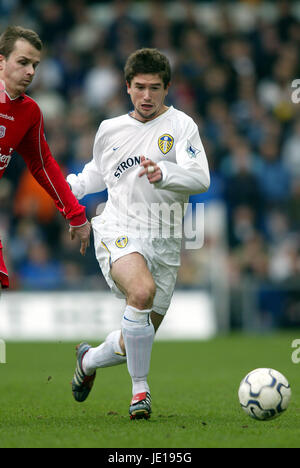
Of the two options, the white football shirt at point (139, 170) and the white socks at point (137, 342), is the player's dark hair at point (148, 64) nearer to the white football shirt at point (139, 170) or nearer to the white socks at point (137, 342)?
the white football shirt at point (139, 170)

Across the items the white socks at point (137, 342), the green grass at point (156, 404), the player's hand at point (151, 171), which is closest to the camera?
the green grass at point (156, 404)

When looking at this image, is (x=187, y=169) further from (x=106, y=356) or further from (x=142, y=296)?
(x=106, y=356)

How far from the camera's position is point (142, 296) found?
584 cm

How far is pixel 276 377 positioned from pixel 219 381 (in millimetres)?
2794

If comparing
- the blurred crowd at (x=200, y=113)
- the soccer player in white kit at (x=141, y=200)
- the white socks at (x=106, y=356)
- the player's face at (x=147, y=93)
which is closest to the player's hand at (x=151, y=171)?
the soccer player in white kit at (x=141, y=200)

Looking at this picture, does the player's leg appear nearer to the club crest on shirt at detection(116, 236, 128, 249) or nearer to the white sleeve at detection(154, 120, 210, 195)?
the club crest on shirt at detection(116, 236, 128, 249)

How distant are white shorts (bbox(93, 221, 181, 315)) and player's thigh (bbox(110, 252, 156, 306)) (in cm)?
6

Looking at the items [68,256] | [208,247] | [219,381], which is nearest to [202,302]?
[208,247]

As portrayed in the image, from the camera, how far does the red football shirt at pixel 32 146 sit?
19.5 ft

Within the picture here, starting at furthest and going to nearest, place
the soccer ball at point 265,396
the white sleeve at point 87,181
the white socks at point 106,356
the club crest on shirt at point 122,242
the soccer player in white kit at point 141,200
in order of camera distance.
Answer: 1. the white sleeve at point 87,181
2. the white socks at point 106,356
3. the club crest on shirt at point 122,242
4. the soccer player in white kit at point 141,200
5. the soccer ball at point 265,396

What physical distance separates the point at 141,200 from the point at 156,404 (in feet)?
5.33

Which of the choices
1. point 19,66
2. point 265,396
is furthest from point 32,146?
point 265,396

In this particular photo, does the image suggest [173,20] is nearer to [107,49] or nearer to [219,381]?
[107,49]

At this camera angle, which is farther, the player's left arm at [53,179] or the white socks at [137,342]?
the player's left arm at [53,179]
